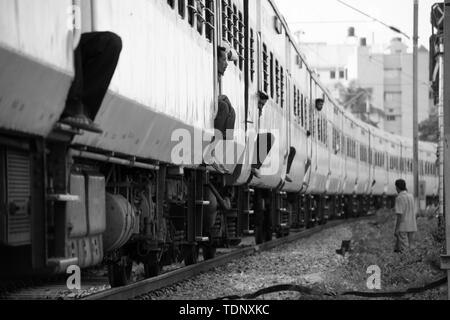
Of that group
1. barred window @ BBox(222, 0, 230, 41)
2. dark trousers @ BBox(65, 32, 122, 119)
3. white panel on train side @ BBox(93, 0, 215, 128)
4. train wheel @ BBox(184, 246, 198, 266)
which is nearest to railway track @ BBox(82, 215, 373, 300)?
train wheel @ BBox(184, 246, 198, 266)

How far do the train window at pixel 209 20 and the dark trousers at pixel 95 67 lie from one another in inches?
178

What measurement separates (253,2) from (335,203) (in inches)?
711

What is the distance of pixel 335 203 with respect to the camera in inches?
1266

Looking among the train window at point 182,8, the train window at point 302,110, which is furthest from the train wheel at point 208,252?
the train window at point 302,110

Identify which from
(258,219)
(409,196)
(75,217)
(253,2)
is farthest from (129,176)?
(258,219)

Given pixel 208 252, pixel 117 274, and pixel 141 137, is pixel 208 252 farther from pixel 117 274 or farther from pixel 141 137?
pixel 141 137

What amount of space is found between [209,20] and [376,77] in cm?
7772

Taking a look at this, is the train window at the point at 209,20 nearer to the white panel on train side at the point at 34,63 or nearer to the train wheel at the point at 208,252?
the train wheel at the point at 208,252

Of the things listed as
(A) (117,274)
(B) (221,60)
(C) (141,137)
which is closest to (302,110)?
(B) (221,60)

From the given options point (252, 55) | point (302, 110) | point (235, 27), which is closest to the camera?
point (235, 27)

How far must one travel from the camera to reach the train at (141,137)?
→ 5586mm

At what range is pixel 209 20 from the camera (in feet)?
36.6

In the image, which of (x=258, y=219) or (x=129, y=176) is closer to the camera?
(x=129, y=176)

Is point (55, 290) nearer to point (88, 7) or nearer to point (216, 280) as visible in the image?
point (216, 280)
